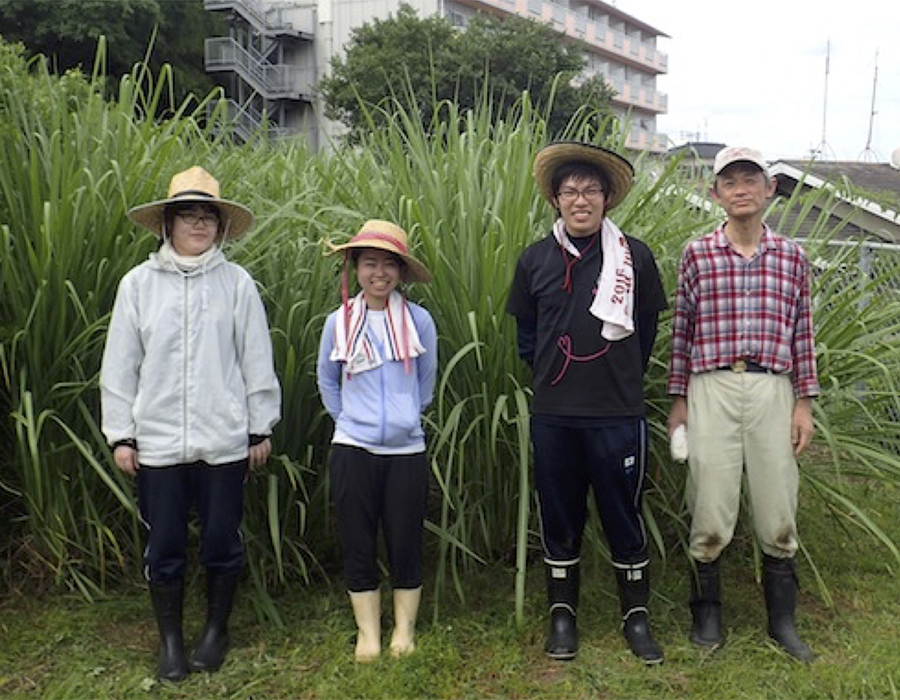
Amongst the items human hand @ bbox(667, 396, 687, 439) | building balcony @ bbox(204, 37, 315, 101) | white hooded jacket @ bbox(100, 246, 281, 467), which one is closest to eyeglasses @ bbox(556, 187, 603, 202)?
human hand @ bbox(667, 396, 687, 439)

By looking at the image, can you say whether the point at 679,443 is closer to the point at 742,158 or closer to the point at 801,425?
the point at 801,425

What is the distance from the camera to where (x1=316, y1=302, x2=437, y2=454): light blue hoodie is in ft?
8.57

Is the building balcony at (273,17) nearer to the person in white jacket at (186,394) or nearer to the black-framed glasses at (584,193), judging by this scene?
the person in white jacket at (186,394)

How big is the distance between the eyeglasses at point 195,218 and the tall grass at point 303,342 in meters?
0.36

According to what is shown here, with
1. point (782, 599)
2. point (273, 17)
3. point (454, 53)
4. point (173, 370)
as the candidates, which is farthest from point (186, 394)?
point (273, 17)

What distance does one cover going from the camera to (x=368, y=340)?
2641mm

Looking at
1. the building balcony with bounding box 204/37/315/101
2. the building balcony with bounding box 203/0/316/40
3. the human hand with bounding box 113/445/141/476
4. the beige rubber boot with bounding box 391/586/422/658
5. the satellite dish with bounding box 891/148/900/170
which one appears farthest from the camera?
the building balcony with bounding box 203/0/316/40

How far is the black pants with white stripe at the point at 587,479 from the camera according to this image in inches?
102

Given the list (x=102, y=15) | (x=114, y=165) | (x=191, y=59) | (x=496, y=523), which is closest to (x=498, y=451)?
(x=496, y=523)

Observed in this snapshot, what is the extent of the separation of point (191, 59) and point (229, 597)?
2200 centimetres

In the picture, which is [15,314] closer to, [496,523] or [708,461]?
[496,523]

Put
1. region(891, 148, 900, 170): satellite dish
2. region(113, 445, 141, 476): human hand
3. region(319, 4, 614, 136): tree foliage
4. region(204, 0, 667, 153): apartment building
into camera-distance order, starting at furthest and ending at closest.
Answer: region(204, 0, 667, 153): apartment building < region(319, 4, 614, 136): tree foliage < region(891, 148, 900, 170): satellite dish < region(113, 445, 141, 476): human hand

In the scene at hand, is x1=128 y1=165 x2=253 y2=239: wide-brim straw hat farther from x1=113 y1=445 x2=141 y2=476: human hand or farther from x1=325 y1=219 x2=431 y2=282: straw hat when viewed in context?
x1=113 y1=445 x2=141 y2=476: human hand

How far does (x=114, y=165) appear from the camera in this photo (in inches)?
113
